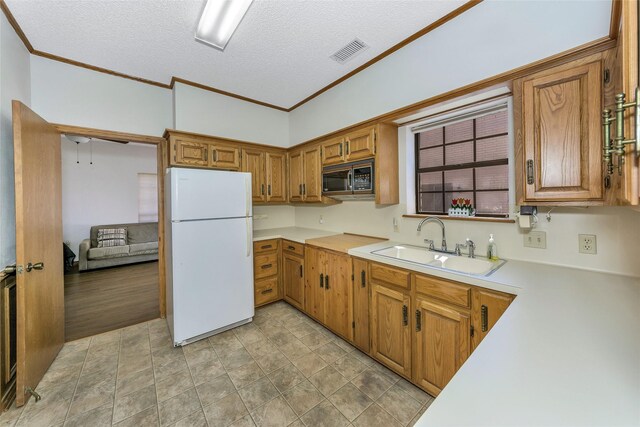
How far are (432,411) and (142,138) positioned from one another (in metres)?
3.52

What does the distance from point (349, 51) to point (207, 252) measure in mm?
2390

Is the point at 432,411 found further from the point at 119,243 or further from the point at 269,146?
the point at 119,243

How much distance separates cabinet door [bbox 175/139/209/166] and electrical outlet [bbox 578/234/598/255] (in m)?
3.38

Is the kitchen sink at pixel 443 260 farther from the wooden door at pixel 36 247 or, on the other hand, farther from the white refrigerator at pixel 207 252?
the wooden door at pixel 36 247

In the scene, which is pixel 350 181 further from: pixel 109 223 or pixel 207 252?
pixel 109 223

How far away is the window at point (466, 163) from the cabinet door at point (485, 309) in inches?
34.8

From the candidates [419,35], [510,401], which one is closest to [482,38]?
[419,35]

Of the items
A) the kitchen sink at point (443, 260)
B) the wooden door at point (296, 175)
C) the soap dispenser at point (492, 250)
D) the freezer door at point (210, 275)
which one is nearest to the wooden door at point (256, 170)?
the wooden door at point (296, 175)

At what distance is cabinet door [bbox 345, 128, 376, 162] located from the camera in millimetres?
2439

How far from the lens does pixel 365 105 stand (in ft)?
8.64

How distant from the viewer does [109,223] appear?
5.92m

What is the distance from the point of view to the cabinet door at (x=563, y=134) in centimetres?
128

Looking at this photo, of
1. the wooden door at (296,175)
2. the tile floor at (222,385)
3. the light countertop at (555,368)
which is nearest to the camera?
the light countertop at (555,368)

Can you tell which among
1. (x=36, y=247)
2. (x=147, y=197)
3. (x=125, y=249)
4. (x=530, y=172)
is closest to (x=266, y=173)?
(x=36, y=247)
